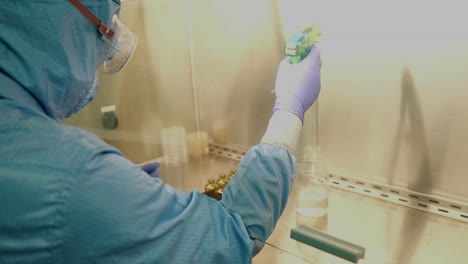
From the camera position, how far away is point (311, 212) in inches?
40.4

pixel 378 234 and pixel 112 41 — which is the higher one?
pixel 112 41

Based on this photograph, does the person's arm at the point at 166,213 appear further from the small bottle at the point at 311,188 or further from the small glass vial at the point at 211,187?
the small glass vial at the point at 211,187

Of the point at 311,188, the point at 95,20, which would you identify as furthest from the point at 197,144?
the point at 95,20

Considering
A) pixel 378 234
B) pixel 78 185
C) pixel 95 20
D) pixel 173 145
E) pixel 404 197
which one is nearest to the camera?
pixel 78 185

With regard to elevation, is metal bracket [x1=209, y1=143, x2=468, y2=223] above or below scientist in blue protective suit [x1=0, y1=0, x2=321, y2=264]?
below

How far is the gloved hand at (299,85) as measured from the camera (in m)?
0.90

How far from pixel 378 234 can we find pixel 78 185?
0.70m

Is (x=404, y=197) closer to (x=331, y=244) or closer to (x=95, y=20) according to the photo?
(x=331, y=244)

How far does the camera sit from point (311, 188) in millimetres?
1085

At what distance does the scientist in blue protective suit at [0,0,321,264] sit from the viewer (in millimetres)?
502

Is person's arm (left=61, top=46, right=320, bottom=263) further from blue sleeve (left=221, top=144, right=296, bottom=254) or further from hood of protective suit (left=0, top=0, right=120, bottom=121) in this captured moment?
hood of protective suit (left=0, top=0, right=120, bottom=121)

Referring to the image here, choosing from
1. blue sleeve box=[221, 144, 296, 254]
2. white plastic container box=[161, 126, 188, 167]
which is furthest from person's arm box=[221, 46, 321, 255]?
white plastic container box=[161, 126, 188, 167]

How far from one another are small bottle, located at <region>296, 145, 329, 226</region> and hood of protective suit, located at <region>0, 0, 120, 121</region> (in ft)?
2.12

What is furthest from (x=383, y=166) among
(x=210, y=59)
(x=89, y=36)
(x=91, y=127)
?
(x=91, y=127)
